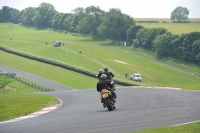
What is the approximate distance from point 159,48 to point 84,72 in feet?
156

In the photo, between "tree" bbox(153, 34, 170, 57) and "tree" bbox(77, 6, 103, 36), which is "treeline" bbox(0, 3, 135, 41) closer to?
"tree" bbox(77, 6, 103, 36)

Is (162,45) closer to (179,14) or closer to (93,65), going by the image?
(93,65)

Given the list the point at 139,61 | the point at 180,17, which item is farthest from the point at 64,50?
the point at 180,17

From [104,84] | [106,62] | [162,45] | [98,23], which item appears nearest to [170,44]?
[162,45]

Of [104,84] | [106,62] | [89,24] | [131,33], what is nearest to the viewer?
[104,84]

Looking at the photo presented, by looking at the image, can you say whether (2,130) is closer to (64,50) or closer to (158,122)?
(158,122)

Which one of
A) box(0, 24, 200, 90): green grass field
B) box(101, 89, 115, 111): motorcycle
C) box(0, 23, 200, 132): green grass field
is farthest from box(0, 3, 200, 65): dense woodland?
box(101, 89, 115, 111): motorcycle

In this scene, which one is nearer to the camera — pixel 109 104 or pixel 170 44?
pixel 109 104

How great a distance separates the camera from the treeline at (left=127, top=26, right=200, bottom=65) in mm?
105875

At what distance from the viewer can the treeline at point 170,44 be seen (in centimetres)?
10588

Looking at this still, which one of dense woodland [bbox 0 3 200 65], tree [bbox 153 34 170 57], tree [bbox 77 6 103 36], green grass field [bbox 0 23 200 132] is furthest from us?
tree [bbox 77 6 103 36]

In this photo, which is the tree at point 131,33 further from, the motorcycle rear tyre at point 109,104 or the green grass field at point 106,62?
the motorcycle rear tyre at point 109,104

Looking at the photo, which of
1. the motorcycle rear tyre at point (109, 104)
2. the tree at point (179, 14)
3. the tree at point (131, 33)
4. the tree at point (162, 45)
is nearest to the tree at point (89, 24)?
the tree at point (131, 33)

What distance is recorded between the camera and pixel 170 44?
115 metres
